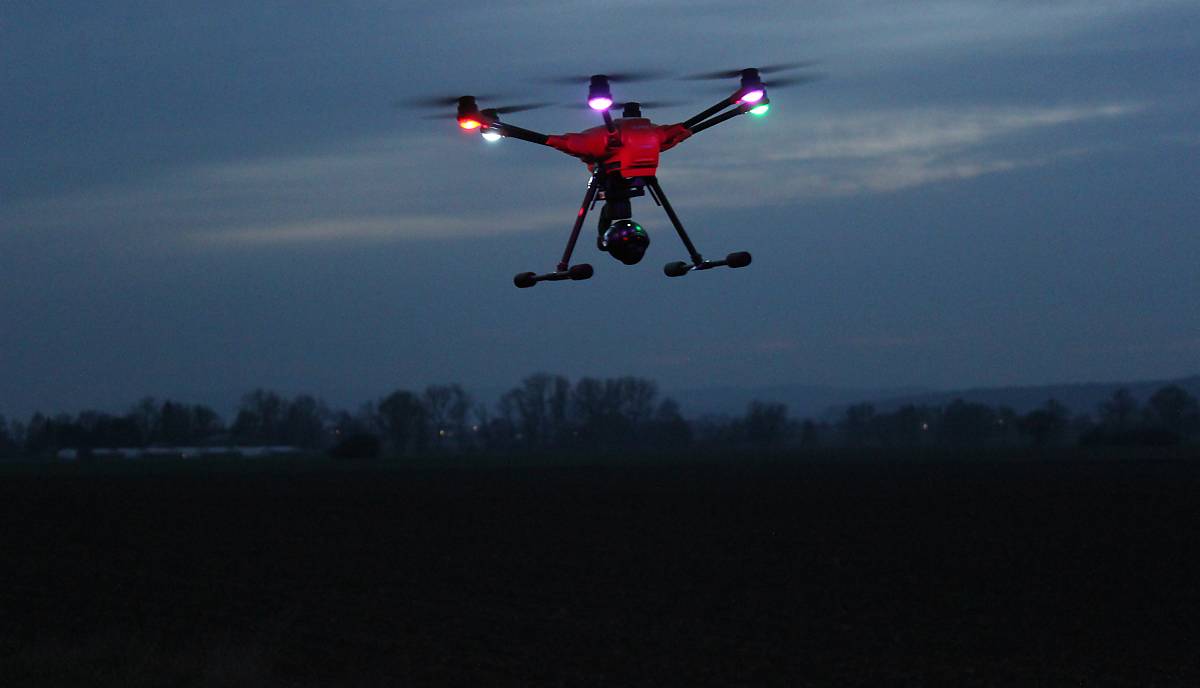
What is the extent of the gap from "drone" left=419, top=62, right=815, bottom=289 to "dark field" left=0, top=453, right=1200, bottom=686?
8.97 m

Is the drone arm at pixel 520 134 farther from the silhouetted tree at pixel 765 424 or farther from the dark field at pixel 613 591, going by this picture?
the silhouetted tree at pixel 765 424

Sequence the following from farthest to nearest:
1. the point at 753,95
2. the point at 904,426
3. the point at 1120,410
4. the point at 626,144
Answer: the point at 904,426 < the point at 1120,410 < the point at 626,144 < the point at 753,95

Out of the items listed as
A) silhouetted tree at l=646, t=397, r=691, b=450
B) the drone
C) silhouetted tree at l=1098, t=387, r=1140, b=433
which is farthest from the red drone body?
silhouetted tree at l=1098, t=387, r=1140, b=433

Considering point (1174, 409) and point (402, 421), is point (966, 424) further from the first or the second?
point (402, 421)

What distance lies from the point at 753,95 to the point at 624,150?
994 mm

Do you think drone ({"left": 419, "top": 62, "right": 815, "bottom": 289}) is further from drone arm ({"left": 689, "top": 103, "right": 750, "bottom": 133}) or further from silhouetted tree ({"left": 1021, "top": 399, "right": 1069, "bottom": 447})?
silhouetted tree ({"left": 1021, "top": 399, "right": 1069, "bottom": 447})

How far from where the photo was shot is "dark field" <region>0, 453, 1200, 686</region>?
19.0 meters

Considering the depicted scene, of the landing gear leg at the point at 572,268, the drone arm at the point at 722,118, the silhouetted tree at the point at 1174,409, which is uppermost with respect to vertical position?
the silhouetted tree at the point at 1174,409

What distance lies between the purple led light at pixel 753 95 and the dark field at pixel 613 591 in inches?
404

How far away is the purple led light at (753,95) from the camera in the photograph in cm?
946

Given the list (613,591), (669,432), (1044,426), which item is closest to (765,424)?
(669,432)

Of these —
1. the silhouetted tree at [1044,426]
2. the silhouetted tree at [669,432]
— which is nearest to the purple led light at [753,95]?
the silhouetted tree at [1044,426]

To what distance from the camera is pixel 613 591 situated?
2592 centimetres

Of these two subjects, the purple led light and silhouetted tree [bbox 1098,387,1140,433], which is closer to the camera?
the purple led light
